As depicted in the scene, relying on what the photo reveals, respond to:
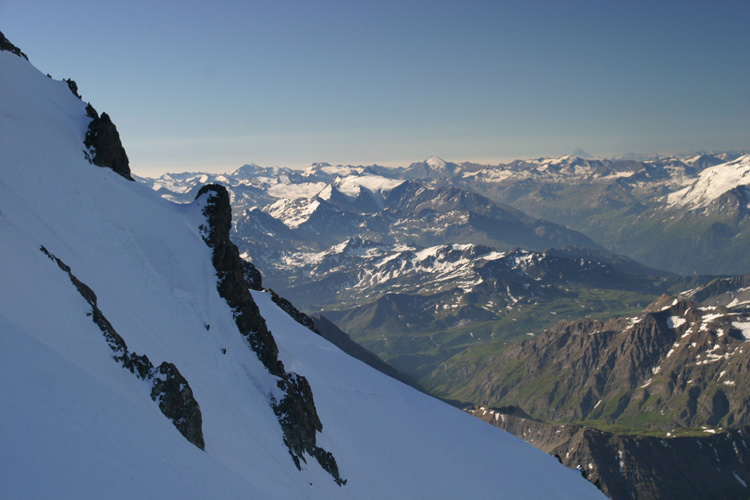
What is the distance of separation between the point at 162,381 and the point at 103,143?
2004 inches

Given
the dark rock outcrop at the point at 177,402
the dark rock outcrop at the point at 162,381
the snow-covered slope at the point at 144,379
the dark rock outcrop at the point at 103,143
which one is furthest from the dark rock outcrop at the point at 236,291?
the dark rock outcrop at the point at 162,381

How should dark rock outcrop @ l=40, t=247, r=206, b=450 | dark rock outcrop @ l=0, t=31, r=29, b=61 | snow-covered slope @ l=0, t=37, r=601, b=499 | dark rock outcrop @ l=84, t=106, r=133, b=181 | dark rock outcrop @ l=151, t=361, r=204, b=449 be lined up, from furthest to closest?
dark rock outcrop @ l=0, t=31, r=29, b=61 < dark rock outcrop @ l=84, t=106, r=133, b=181 < dark rock outcrop @ l=151, t=361, r=204, b=449 < dark rock outcrop @ l=40, t=247, r=206, b=450 < snow-covered slope @ l=0, t=37, r=601, b=499

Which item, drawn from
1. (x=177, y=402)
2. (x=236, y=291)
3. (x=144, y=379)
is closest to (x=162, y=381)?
(x=144, y=379)

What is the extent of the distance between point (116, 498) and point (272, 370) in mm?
47576

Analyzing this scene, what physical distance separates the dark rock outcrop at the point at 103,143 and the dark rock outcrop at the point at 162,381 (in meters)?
39.1

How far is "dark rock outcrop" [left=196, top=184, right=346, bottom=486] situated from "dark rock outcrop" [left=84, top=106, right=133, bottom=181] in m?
13.7

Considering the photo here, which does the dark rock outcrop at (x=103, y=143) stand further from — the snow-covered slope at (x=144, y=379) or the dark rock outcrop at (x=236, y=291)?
the dark rock outcrop at (x=236, y=291)

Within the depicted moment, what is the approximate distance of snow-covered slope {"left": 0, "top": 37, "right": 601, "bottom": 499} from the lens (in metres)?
24.2

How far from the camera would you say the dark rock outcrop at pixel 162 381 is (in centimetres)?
4131

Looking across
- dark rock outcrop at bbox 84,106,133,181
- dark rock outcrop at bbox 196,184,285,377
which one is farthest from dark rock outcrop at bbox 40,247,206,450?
dark rock outcrop at bbox 84,106,133,181

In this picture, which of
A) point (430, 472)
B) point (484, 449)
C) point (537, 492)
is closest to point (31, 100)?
point (430, 472)

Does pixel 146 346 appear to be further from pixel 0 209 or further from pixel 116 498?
pixel 116 498

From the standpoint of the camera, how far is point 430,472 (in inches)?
3091

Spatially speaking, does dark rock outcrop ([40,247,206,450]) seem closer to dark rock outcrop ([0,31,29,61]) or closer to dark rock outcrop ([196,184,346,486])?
dark rock outcrop ([196,184,346,486])
